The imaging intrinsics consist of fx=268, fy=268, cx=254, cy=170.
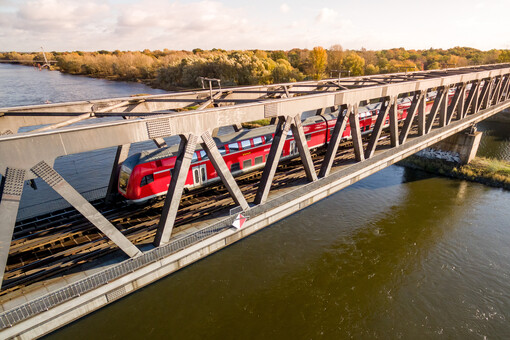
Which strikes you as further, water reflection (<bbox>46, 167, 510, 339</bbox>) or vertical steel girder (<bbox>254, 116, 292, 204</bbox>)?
water reflection (<bbox>46, 167, 510, 339</bbox>)

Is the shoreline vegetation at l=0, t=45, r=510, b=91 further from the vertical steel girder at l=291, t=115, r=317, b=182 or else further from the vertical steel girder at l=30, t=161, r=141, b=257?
the vertical steel girder at l=30, t=161, r=141, b=257

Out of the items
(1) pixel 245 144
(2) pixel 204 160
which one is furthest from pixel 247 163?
(2) pixel 204 160

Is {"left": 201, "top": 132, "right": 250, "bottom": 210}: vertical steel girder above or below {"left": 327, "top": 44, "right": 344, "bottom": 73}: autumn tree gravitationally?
below

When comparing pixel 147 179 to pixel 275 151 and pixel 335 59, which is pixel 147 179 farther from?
pixel 335 59

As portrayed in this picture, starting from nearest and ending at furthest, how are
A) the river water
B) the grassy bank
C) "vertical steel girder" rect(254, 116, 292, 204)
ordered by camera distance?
1. "vertical steel girder" rect(254, 116, 292, 204)
2. the river water
3. the grassy bank

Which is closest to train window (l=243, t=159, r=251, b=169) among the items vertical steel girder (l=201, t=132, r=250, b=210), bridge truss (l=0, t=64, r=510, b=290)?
bridge truss (l=0, t=64, r=510, b=290)

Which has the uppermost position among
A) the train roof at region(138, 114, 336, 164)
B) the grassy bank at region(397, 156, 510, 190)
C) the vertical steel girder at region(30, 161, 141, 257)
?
the vertical steel girder at region(30, 161, 141, 257)

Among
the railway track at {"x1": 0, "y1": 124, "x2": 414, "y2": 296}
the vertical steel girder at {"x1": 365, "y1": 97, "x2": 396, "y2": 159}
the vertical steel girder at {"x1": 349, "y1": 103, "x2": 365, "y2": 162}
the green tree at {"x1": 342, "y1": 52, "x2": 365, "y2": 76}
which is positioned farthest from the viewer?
the green tree at {"x1": 342, "y1": 52, "x2": 365, "y2": 76}
